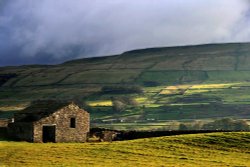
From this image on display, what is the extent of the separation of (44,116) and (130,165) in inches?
954

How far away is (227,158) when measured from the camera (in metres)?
48.0

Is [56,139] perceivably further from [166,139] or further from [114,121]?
[114,121]

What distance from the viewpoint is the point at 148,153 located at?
1971 inches

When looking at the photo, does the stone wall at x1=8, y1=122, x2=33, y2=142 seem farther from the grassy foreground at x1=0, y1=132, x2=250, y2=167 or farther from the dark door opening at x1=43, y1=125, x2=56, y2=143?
the grassy foreground at x1=0, y1=132, x2=250, y2=167

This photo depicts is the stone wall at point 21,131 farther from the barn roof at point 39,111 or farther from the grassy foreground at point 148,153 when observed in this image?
the grassy foreground at point 148,153

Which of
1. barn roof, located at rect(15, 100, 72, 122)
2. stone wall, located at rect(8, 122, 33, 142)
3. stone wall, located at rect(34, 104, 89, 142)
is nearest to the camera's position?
stone wall, located at rect(8, 122, 33, 142)

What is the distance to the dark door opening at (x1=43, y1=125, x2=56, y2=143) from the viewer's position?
2562 inches

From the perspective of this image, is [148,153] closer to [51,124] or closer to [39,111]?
[51,124]

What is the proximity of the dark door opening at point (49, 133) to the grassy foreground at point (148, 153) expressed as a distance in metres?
10.7

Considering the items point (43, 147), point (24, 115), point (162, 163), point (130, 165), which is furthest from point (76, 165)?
point (24, 115)

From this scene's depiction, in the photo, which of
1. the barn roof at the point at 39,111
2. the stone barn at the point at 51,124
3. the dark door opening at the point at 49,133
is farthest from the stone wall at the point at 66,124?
Result: the barn roof at the point at 39,111

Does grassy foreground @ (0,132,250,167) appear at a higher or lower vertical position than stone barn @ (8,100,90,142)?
lower

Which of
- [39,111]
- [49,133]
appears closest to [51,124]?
[49,133]

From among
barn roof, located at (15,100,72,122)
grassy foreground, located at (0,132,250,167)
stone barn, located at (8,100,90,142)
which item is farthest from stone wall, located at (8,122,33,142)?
grassy foreground, located at (0,132,250,167)
